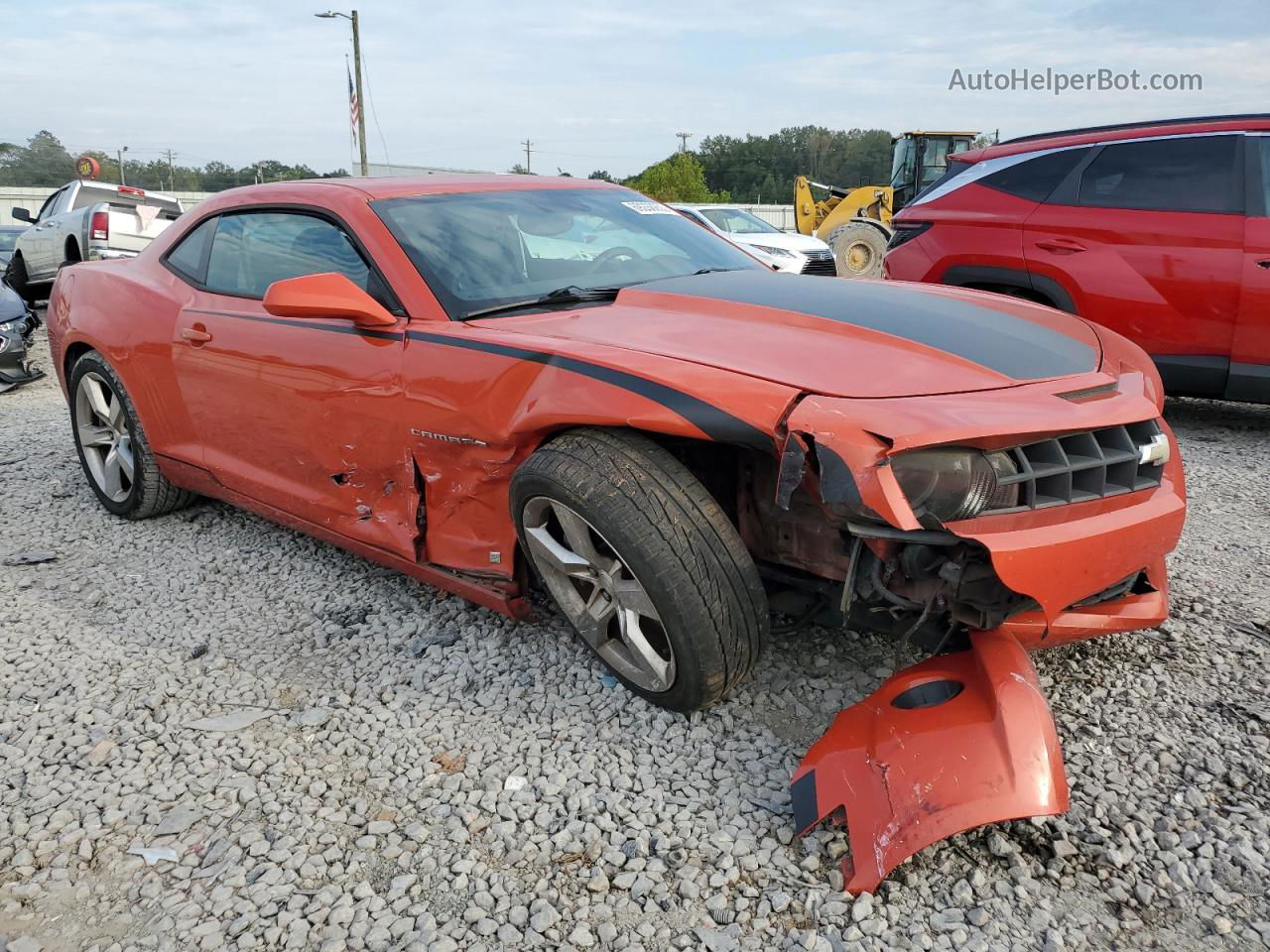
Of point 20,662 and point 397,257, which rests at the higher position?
point 397,257

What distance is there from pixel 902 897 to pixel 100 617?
2836 mm

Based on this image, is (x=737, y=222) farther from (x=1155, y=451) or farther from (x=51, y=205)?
(x=1155, y=451)

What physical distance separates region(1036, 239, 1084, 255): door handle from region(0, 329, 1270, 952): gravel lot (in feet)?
7.91

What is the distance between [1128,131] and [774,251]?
279 inches

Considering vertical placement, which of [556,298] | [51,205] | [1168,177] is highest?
[51,205]

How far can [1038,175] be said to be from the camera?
18.3ft

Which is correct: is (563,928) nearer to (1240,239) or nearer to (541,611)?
(541,611)

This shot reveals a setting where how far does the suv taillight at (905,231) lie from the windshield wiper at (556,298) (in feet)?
11.9

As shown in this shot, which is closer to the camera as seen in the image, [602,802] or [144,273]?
[602,802]

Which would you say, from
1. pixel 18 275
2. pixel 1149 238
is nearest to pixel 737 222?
pixel 1149 238

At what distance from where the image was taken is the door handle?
5.32 meters

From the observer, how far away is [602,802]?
2225mm

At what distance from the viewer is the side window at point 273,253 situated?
3131 mm

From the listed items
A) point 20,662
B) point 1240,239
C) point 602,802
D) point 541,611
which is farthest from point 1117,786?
point 1240,239
